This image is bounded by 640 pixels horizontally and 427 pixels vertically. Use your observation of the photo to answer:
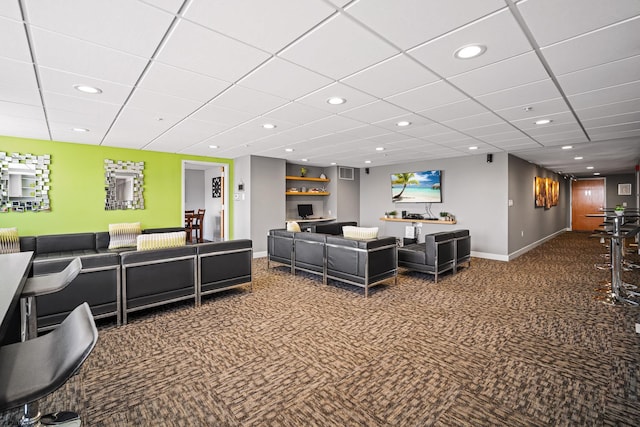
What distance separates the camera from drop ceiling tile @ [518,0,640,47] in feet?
5.86

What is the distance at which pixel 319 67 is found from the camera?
262 centimetres

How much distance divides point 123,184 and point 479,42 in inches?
270

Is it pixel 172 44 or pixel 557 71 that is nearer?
pixel 172 44

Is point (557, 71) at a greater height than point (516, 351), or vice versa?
point (557, 71)

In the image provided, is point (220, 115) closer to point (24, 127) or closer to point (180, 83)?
point (180, 83)

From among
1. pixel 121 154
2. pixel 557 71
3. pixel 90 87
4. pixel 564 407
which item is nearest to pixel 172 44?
pixel 90 87

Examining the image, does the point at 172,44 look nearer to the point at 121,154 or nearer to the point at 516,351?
the point at 516,351

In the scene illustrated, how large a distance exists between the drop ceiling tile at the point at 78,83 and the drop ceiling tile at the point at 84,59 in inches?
4.9

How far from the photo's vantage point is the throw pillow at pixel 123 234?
561cm

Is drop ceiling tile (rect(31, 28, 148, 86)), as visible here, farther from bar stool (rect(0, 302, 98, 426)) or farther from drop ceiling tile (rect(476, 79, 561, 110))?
drop ceiling tile (rect(476, 79, 561, 110))

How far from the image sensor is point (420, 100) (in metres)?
3.43

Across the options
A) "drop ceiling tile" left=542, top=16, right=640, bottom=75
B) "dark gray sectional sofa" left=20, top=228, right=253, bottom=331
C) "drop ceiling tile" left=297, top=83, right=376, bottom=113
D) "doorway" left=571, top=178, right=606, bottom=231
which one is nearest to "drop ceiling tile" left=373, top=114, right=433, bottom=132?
"drop ceiling tile" left=297, top=83, right=376, bottom=113

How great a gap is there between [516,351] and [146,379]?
315 cm

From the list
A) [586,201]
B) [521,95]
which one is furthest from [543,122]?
[586,201]
